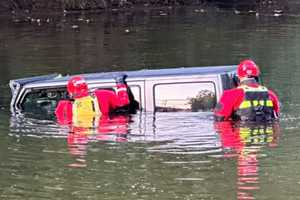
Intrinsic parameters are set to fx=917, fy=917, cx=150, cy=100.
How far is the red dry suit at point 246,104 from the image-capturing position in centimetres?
1327

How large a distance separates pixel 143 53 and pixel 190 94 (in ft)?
43.7

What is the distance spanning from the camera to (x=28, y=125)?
14.5 metres

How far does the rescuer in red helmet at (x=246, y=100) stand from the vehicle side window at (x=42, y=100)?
280 centimetres

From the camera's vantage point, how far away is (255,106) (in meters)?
13.5

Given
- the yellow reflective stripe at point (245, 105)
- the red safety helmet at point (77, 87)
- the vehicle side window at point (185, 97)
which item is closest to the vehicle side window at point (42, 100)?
the red safety helmet at point (77, 87)

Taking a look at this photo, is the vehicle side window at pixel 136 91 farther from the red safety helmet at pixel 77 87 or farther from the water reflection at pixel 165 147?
the red safety helmet at pixel 77 87

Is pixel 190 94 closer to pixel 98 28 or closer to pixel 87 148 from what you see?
pixel 87 148

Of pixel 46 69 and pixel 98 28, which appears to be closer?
pixel 46 69

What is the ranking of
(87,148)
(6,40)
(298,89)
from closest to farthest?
1. (87,148)
2. (298,89)
3. (6,40)

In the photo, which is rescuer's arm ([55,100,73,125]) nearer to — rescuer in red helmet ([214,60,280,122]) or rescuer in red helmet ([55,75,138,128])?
rescuer in red helmet ([55,75,138,128])

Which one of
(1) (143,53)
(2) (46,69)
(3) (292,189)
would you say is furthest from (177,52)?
(3) (292,189)

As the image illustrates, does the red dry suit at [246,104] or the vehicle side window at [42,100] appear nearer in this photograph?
the red dry suit at [246,104]

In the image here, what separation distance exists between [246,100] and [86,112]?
2613 mm

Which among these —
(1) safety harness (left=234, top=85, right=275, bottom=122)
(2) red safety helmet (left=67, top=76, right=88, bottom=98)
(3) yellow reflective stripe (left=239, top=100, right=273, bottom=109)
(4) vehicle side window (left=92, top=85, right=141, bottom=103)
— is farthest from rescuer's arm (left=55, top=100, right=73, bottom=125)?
(3) yellow reflective stripe (left=239, top=100, right=273, bottom=109)
